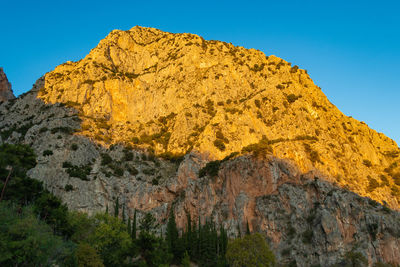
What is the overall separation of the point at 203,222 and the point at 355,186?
133 ft

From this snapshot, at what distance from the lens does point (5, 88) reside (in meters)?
154

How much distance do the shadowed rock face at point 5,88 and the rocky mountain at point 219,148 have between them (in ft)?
52.0

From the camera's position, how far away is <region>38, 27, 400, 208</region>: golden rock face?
309ft

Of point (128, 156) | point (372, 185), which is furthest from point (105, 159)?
point (372, 185)

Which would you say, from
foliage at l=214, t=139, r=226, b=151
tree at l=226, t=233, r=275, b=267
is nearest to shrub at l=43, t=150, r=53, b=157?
foliage at l=214, t=139, r=226, b=151

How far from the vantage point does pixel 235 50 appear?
147250mm

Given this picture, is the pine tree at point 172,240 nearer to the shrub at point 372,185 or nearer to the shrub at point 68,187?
the shrub at point 68,187

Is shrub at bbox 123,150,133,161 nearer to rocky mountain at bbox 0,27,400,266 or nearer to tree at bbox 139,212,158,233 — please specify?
rocky mountain at bbox 0,27,400,266

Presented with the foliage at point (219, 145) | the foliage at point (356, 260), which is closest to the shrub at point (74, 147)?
the foliage at point (219, 145)

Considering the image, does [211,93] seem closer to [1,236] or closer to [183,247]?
[183,247]

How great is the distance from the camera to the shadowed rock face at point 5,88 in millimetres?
151625

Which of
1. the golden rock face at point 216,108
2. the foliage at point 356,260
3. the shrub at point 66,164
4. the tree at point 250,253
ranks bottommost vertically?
the foliage at point 356,260

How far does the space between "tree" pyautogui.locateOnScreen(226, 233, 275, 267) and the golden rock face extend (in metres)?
33.7

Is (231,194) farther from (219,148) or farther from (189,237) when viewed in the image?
(219,148)
